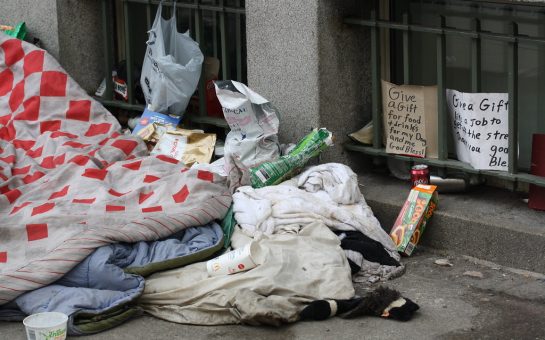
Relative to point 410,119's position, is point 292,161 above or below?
below

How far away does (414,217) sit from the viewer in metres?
5.73

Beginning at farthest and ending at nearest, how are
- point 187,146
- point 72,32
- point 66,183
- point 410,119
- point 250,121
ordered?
point 72,32 → point 187,146 → point 250,121 → point 410,119 → point 66,183

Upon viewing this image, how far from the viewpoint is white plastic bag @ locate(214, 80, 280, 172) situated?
20.4ft

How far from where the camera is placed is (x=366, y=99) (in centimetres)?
643

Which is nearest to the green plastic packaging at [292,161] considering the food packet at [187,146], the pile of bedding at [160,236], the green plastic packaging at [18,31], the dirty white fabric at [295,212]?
the pile of bedding at [160,236]

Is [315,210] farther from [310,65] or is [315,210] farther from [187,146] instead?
[187,146]

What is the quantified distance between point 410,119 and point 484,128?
1.60 feet

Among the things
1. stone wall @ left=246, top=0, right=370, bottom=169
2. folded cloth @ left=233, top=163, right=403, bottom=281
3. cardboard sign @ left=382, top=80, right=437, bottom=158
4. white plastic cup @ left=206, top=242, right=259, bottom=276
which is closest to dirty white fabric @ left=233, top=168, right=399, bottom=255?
folded cloth @ left=233, top=163, right=403, bottom=281

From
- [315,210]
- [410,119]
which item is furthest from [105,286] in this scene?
[410,119]

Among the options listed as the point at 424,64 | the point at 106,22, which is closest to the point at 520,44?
the point at 424,64

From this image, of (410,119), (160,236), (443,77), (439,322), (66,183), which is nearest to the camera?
(439,322)

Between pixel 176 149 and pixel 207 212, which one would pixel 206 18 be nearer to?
pixel 176 149

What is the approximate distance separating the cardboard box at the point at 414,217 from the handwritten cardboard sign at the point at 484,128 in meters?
0.31

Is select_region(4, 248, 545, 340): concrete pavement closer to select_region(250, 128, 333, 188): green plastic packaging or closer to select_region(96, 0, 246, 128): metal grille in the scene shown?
select_region(250, 128, 333, 188): green plastic packaging
